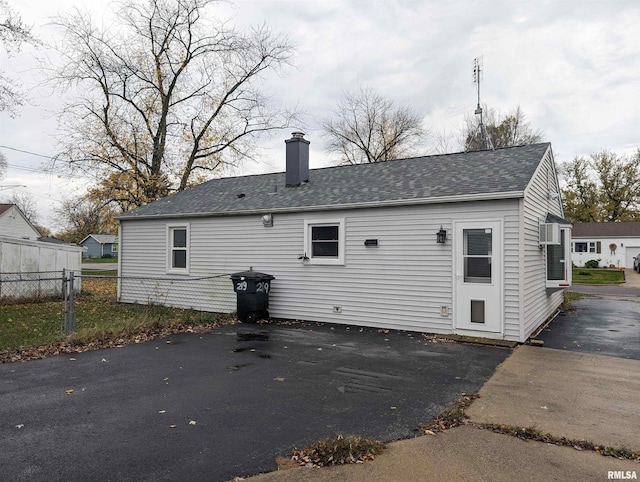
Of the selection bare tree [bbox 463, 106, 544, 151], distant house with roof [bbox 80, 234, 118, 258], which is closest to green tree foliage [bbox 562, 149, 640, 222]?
bare tree [bbox 463, 106, 544, 151]

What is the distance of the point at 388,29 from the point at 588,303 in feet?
35.7

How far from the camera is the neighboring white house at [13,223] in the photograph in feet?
106

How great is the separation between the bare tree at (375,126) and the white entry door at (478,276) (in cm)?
2324

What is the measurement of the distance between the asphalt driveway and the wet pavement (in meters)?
1.78

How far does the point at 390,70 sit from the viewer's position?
16734 millimetres

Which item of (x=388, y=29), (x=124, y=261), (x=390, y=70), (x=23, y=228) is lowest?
(x=124, y=261)

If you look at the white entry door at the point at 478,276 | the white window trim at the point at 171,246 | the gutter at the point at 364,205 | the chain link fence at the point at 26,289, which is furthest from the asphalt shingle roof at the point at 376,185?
the chain link fence at the point at 26,289

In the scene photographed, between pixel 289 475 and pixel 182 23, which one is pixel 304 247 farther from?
pixel 182 23

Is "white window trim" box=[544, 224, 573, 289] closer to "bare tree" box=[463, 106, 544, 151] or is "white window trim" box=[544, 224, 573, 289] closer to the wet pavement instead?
the wet pavement

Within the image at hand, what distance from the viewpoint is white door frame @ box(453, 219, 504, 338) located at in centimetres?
748

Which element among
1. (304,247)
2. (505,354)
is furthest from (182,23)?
(505,354)

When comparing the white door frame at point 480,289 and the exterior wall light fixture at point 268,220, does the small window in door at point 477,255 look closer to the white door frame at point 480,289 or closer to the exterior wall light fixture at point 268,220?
the white door frame at point 480,289

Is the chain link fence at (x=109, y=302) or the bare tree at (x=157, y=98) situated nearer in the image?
the chain link fence at (x=109, y=302)

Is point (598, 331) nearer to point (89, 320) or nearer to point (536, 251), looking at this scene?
point (536, 251)
